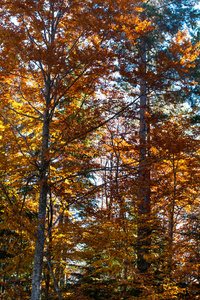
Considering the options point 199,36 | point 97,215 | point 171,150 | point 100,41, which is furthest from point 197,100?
Result: point 97,215

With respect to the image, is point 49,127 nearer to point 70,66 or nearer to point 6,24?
point 70,66

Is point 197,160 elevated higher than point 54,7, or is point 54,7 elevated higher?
point 54,7

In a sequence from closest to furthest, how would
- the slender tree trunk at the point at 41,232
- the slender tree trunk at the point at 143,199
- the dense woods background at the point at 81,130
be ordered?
the slender tree trunk at the point at 41,232, the dense woods background at the point at 81,130, the slender tree trunk at the point at 143,199

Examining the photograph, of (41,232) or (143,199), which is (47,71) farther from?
(143,199)

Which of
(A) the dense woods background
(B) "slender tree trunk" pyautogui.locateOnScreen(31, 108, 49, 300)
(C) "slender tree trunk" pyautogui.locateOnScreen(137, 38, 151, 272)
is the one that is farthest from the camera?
(C) "slender tree trunk" pyautogui.locateOnScreen(137, 38, 151, 272)

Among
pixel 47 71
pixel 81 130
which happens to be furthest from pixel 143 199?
pixel 47 71

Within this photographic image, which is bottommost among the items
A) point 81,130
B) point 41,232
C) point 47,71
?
point 41,232

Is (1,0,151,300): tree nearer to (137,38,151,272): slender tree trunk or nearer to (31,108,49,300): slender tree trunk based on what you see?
(31,108,49,300): slender tree trunk

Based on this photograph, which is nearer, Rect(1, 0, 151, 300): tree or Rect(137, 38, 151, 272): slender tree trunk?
Rect(1, 0, 151, 300): tree

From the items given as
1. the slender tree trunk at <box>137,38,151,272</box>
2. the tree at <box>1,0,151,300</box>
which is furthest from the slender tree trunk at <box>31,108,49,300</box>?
the slender tree trunk at <box>137,38,151,272</box>

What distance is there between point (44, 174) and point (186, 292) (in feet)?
14.5

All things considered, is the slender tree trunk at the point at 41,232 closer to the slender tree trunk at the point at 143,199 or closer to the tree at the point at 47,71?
the tree at the point at 47,71

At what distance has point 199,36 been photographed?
37.4ft

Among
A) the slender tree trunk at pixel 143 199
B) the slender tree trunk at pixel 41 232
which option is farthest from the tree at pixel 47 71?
the slender tree trunk at pixel 143 199
